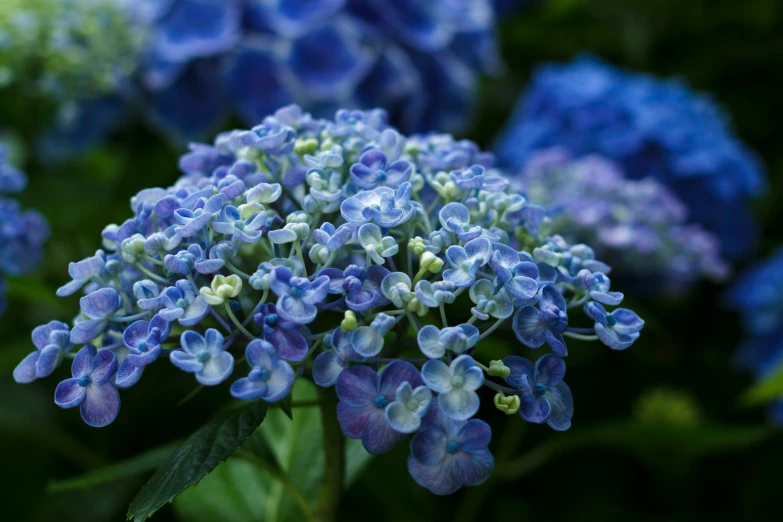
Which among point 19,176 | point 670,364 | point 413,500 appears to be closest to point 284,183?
point 19,176

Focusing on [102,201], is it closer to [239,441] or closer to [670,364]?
[239,441]

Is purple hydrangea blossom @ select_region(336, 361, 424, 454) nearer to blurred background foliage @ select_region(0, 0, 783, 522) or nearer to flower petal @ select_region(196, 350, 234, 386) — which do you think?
flower petal @ select_region(196, 350, 234, 386)

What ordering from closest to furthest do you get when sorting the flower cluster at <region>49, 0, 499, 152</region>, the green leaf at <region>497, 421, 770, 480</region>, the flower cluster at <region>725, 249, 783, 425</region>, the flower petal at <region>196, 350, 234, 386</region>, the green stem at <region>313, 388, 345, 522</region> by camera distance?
the flower petal at <region>196, 350, 234, 386</region> < the green stem at <region>313, 388, 345, 522</region> < the green leaf at <region>497, 421, 770, 480</region> < the flower cluster at <region>49, 0, 499, 152</region> < the flower cluster at <region>725, 249, 783, 425</region>

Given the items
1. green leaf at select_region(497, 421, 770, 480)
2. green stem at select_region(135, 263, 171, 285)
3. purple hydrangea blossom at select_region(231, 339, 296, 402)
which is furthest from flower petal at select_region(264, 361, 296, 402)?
green leaf at select_region(497, 421, 770, 480)

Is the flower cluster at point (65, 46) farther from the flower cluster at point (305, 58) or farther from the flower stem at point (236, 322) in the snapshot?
the flower stem at point (236, 322)

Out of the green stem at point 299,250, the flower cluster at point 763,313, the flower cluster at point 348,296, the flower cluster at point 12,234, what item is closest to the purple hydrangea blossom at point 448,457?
the flower cluster at point 348,296

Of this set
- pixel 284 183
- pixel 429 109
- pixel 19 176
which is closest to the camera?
pixel 284 183
